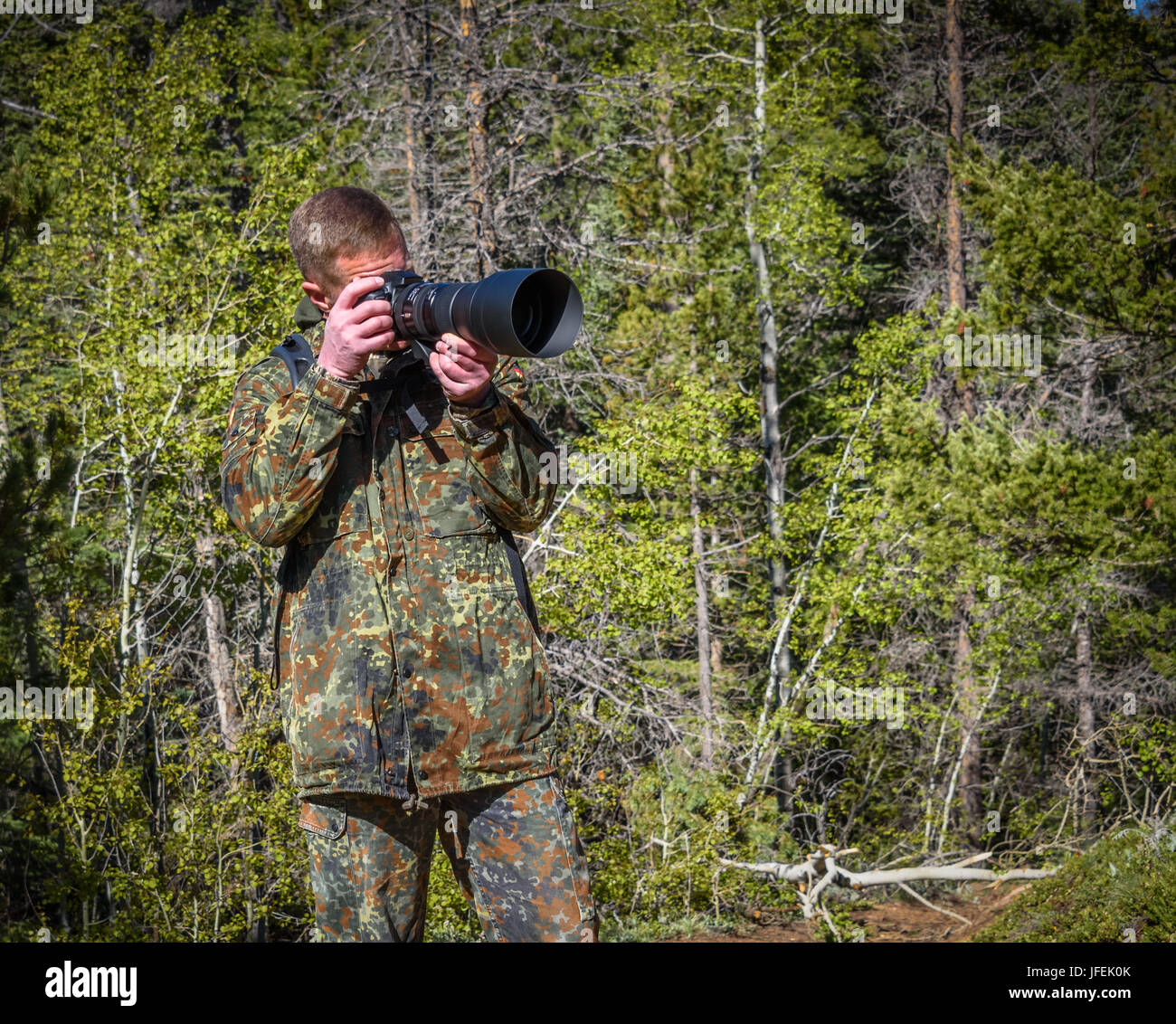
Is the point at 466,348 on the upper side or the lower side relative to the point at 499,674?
upper

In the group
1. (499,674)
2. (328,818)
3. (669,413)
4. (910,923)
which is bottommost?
(910,923)

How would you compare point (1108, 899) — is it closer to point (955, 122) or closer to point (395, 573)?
point (395, 573)

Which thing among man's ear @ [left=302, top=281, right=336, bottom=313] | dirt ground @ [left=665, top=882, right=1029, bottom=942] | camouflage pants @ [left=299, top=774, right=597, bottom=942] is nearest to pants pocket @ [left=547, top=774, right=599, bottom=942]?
camouflage pants @ [left=299, top=774, right=597, bottom=942]

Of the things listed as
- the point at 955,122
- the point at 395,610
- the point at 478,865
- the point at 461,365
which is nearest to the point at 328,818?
the point at 478,865

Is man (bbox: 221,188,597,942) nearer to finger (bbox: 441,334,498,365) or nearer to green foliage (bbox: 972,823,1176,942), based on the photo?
finger (bbox: 441,334,498,365)

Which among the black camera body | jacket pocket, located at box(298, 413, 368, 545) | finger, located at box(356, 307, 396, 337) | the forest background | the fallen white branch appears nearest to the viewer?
the black camera body

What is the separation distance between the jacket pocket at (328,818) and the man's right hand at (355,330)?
2.42 ft

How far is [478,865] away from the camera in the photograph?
79.4 inches

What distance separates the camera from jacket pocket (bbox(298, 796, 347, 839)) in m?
1.98

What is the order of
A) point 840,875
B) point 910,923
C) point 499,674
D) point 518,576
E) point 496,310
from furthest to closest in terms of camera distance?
1. point 910,923
2. point 840,875
3. point 518,576
4. point 499,674
5. point 496,310

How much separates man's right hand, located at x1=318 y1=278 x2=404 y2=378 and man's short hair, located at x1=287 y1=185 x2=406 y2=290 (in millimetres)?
128

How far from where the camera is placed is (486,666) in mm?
2020

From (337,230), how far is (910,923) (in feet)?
30.2

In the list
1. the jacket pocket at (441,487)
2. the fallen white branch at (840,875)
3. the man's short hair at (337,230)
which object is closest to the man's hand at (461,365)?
the jacket pocket at (441,487)
